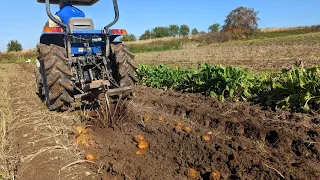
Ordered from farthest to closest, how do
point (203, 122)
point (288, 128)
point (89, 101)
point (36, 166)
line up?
1. point (89, 101)
2. point (203, 122)
3. point (288, 128)
4. point (36, 166)

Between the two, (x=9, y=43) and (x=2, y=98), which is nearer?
(x=2, y=98)

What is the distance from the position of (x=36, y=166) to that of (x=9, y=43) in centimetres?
4488

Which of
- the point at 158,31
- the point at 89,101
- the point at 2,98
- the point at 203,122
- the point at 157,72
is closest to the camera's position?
the point at 203,122

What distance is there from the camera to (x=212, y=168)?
298 cm

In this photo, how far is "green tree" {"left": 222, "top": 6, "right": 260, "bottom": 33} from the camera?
4334 centimetres

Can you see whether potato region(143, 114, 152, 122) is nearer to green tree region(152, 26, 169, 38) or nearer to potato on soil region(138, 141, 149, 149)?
potato on soil region(138, 141, 149, 149)

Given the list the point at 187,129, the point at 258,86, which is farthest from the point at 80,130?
the point at 258,86

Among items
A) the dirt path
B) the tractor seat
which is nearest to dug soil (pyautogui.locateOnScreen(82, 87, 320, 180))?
the dirt path

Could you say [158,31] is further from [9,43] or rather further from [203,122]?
[203,122]

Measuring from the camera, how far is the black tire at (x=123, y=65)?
5.64 meters

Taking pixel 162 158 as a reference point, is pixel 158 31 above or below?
above

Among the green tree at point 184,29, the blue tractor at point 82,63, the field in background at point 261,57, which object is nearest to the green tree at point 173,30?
the green tree at point 184,29

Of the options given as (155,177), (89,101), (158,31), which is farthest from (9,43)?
(155,177)

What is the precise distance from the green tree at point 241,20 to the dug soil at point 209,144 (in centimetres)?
3964
